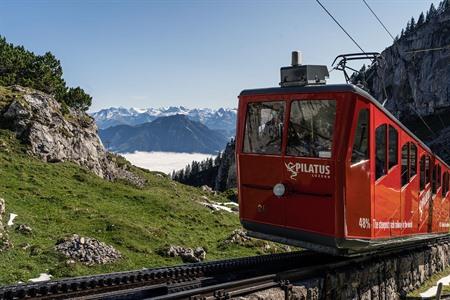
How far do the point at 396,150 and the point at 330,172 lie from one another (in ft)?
12.4

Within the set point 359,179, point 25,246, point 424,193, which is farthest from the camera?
point 25,246

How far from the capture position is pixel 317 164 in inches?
439

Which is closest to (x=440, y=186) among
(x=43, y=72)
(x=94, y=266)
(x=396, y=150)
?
(x=396, y=150)

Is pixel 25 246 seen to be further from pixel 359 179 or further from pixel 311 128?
pixel 359 179

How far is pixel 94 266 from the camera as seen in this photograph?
19828mm

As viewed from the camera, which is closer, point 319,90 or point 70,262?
point 319,90

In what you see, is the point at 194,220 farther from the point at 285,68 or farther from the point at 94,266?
the point at 285,68

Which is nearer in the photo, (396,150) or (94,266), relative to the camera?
(396,150)

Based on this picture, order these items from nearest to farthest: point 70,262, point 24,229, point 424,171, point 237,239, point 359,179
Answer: point 359,179 < point 424,171 < point 70,262 < point 24,229 < point 237,239

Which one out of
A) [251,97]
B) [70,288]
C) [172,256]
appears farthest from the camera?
[172,256]

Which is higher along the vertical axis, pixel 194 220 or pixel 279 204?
pixel 279 204

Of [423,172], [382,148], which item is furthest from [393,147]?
[423,172]

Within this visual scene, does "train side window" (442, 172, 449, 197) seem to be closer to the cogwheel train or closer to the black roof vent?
the cogwheel train

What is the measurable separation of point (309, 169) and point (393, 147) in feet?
11.7
